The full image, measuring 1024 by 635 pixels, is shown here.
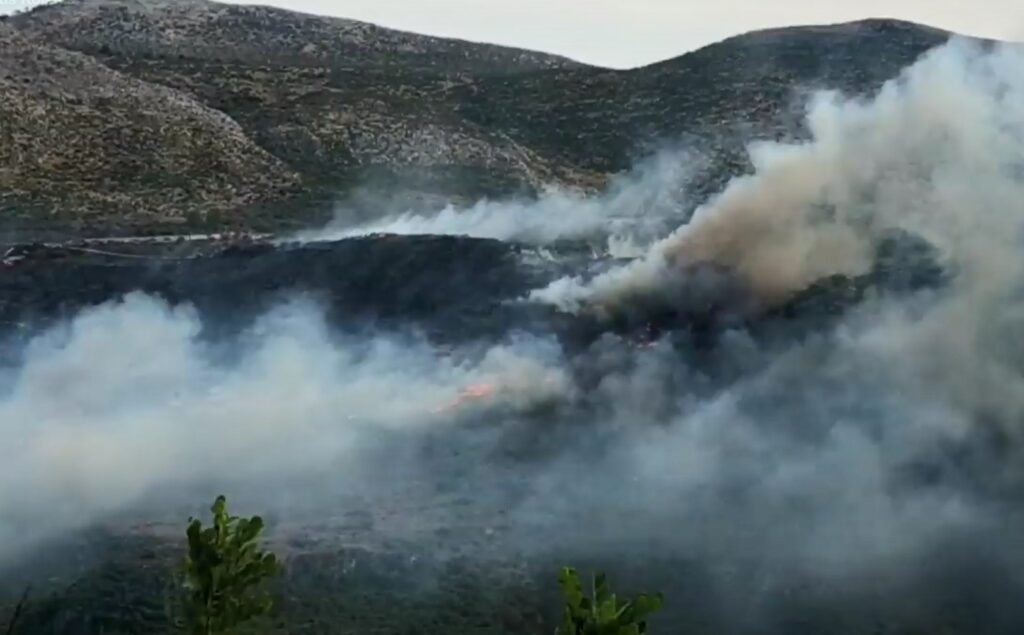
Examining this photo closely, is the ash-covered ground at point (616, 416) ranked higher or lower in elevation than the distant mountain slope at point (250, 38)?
lower

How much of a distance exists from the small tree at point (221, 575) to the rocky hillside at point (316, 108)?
211 feet

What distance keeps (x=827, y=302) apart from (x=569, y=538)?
13320mm

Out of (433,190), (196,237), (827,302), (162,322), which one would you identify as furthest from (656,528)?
(433,190)

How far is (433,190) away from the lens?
104 meters

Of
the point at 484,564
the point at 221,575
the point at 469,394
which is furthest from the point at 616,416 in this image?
the point at 221,575

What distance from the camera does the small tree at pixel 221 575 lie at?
22297mm

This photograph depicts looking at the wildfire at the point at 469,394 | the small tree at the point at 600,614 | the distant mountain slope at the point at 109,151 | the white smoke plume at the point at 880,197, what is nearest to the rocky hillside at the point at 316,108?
the distant mountain slope at the point at 109,151

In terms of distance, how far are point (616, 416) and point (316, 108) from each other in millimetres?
81692

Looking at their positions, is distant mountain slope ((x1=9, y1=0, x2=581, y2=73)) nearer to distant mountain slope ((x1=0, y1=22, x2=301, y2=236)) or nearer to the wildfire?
distant mountain slope ((x1=0, y1=22, x2=301, y2=236))

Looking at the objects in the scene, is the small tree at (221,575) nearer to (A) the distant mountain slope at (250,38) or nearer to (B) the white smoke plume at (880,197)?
(B) the white smoke plume at (880,197)

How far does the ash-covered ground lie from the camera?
31828 mm

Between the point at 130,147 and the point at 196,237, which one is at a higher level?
the point at 130,147

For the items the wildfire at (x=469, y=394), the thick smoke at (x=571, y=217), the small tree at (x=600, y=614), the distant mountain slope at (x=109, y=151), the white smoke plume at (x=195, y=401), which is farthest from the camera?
the distant mountain slope at (x=109, y=151)

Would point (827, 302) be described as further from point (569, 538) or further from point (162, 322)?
point (162, 322)
